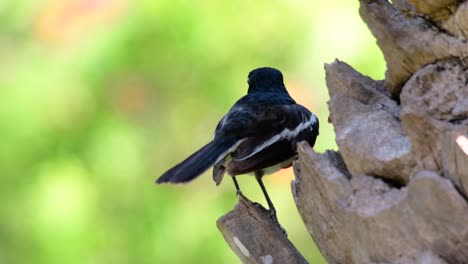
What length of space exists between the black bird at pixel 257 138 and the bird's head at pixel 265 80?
26 cm

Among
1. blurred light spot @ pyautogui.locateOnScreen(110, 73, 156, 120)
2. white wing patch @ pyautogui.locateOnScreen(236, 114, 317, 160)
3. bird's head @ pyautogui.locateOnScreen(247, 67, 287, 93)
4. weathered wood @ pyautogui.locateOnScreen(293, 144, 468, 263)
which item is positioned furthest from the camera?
blurred light spot @ pyautogui.locateOnScreen(110, 73, 156, 120)

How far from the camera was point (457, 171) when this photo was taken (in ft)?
11.6

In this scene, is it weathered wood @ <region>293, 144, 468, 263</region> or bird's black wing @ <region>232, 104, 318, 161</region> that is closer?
weathered wood @ <region>293, 144, 468, 263</region>

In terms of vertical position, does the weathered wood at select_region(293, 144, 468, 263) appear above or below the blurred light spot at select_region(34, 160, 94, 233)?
below

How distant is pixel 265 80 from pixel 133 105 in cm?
110

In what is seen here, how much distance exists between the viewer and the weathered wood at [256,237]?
172 inches

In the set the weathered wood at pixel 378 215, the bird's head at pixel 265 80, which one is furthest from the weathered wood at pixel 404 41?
the bird's head at pixel 265 80

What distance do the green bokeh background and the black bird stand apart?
39.0 inches

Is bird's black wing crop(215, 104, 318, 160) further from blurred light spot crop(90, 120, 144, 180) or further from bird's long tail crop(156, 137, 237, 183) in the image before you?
blurred light spot crop(90, 120, 144, 180)

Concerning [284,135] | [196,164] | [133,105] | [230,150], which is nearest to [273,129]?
[284,135]

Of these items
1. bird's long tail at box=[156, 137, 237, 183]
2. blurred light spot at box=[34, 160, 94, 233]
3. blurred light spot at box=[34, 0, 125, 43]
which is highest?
blurred light spot at box=[34, 0, 125, 43]

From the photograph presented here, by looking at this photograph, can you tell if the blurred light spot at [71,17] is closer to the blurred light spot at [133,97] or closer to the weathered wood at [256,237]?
the blurred light spot at [133,97]

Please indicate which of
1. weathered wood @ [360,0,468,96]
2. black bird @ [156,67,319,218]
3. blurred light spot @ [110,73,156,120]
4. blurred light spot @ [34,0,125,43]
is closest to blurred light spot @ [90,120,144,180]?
blurred light spot @ [110,73,156,120]

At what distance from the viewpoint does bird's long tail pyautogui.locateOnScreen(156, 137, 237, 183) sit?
4996mm
